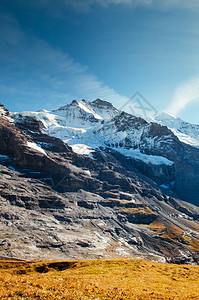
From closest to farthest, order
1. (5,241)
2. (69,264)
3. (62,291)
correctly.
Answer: (62,291) → (69,264) → (5,241)

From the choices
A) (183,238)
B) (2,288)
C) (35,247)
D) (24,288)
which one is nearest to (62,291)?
(24,288)

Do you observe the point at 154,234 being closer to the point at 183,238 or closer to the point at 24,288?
the point at 183,238

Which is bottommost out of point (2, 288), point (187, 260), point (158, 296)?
point (187, 260)

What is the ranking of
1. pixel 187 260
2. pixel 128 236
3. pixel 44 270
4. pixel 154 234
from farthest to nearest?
pixel 154 234, pixel 128 236, pixel 187 260, pixel 44 270

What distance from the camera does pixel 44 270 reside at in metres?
70.2

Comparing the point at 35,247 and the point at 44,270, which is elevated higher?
the point at 44,270

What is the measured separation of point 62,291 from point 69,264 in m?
57.1

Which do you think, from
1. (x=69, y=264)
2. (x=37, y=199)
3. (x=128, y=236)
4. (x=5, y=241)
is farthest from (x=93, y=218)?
(x=69, y=264)

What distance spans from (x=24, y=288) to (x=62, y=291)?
18.1ft

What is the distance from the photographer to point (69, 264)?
78.2 meters

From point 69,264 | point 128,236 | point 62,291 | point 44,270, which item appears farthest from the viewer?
point 128,236

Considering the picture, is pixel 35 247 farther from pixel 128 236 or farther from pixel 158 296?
pixel 158 296

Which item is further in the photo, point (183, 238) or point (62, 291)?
point (183, 238)

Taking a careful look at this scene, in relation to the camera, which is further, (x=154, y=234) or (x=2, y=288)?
(x=154, y=234)
